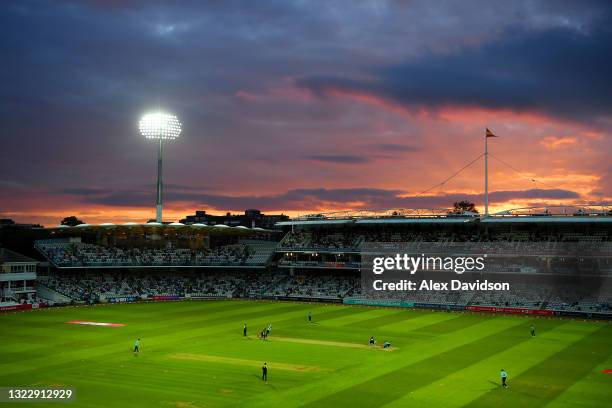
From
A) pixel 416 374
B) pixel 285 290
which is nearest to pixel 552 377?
pixel 416 374

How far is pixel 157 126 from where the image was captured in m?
89.6

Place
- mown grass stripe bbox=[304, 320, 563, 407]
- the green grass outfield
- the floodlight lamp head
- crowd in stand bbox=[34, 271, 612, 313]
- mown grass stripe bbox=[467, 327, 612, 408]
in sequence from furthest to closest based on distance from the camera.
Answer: the floodlight lamp head < crowd in stand bbox=[34, 271, 612, 313] < the green grass outfield < mown grass stripe bbox=[304, 320, 563, 407] < mown grass stripe bbox=[467, 327, 612, 408]

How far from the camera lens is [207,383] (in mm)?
36312

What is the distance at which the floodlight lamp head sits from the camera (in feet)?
293

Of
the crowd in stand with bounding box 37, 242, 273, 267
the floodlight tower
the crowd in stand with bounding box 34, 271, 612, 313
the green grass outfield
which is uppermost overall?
the floodlight tower

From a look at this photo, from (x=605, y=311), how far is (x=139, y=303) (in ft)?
169

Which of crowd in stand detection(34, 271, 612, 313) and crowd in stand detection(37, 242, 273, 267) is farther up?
crowd in stand detection(37, 242, 273, 267)

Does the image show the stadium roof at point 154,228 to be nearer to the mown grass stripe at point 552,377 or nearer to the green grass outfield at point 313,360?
the green grass outfield at point 313,360

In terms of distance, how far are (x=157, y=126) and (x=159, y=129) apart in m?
0.48

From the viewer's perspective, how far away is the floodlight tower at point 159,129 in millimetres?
89500

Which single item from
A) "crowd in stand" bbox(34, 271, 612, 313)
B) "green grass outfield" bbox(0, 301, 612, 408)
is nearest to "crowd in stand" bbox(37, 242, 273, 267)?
"crowd in stand" bbox(34, 271, 612, 313)

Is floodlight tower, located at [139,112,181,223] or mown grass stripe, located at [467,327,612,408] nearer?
mown grass stripe, located at [467,327,612,408]

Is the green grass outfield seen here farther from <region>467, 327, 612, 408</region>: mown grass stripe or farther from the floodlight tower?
the floodlight tower

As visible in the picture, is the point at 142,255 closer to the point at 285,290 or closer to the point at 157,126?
the point at 157,126
